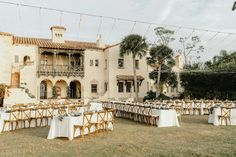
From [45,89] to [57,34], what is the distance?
24.2 feet

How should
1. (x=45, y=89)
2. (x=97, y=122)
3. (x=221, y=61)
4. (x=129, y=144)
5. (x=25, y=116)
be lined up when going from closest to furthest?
(x=129, y=144) < (x=97, y=122) < (x=25, y=116) < (x=45, y=89) < (x=221, y=61)

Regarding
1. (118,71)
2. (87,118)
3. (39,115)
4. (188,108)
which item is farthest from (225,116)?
(118,71)

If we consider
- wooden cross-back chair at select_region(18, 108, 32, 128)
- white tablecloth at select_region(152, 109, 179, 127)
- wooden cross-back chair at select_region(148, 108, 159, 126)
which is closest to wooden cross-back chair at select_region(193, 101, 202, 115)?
wooden cross-back chair at select_region(148, 108, 159, 126)

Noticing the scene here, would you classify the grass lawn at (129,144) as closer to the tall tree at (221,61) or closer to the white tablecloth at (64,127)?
the white tablecloth at (64,127)

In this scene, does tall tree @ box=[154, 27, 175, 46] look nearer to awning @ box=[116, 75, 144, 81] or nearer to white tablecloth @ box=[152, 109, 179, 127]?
awning @ box=[116, 75, 144, 81]

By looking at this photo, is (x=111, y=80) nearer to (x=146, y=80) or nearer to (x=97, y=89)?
(x=97, y=89)

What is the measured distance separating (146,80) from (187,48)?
48.1ft

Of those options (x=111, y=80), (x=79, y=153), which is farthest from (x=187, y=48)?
(x=79, y=153)

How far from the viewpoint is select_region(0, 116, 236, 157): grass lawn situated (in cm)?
762

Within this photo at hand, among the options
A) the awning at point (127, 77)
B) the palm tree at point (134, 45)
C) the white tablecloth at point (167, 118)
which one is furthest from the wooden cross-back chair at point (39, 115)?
the awning at point (127, 77)

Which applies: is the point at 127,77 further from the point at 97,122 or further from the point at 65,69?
the point at 97,122

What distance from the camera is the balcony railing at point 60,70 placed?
99.7ft

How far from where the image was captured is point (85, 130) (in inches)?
424

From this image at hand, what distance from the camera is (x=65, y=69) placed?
1259 inches
